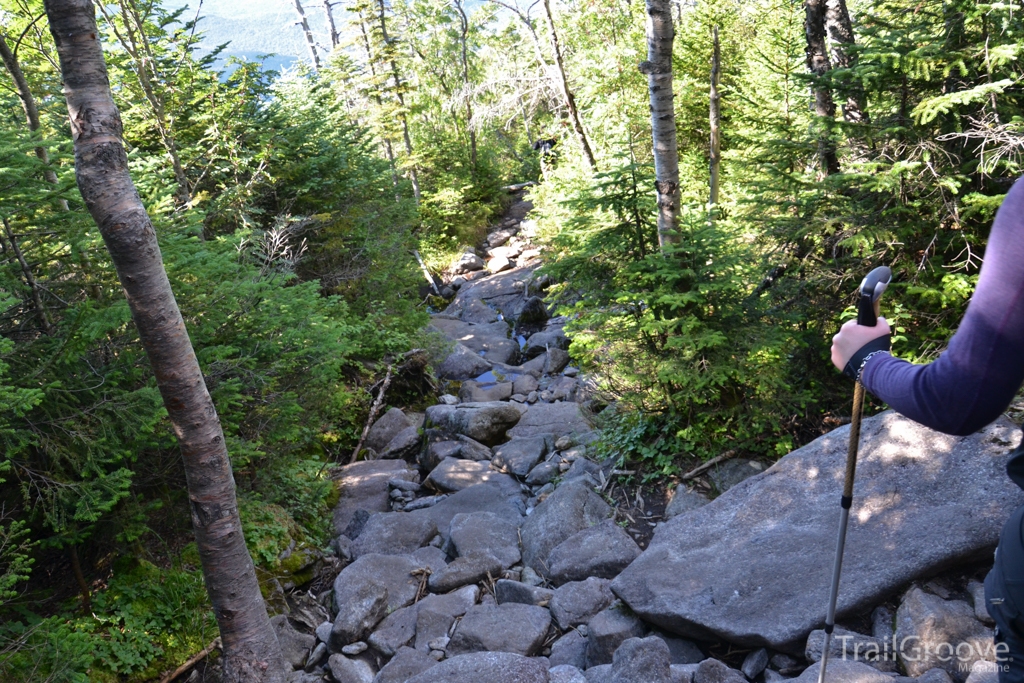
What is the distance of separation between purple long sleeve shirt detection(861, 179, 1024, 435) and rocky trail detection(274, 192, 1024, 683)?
215 centimetres

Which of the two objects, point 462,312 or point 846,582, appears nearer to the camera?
point 846,582

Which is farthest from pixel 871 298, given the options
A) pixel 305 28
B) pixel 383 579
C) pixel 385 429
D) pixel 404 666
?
pixel 305 28

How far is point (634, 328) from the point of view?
6438 millimetres

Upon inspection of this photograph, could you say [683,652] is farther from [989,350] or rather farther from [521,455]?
[521,455]

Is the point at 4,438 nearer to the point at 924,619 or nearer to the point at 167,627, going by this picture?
the point at 167,627

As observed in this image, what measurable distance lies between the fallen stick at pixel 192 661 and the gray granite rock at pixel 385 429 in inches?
208

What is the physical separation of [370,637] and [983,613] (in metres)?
4.19

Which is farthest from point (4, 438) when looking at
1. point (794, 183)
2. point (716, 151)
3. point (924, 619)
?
point (716, 151)

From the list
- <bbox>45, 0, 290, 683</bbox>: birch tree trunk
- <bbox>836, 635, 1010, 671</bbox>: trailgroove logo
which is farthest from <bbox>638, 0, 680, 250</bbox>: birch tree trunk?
<bbox>45, 0, 290, 683</bbox>: birch tree trunk

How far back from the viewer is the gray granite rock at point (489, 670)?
12.2ft

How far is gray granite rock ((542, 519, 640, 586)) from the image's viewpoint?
545 cm

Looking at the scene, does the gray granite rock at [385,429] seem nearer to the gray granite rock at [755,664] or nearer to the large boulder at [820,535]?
the large boulder at [820,535]

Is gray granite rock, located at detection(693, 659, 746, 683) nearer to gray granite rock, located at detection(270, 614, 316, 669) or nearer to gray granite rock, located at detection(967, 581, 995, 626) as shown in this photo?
gray granite rock, located at detection(967, 581, 995, 626)

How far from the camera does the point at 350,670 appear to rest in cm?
496
